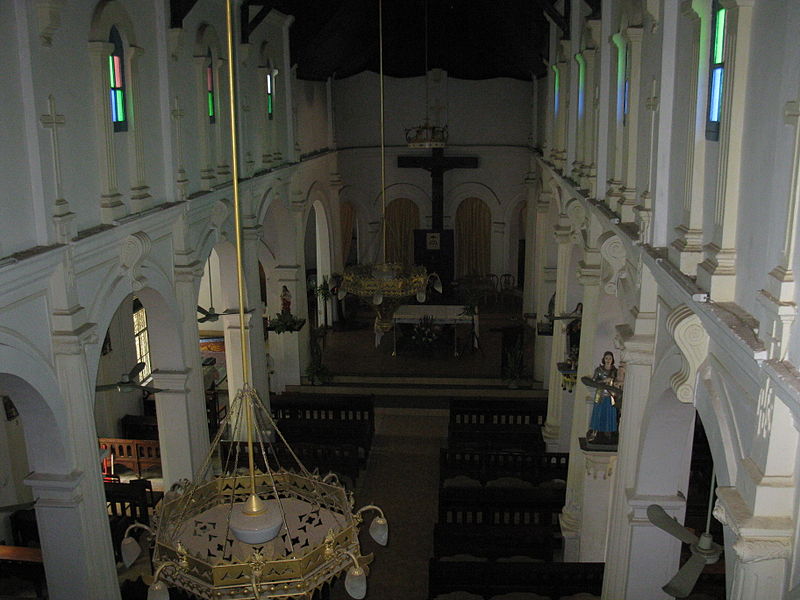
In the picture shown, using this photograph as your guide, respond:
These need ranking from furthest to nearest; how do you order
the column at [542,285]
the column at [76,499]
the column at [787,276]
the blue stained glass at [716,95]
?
the column at [542,285], the column at [76,499], the blue stained glass at [716,95], the column at [787,276]

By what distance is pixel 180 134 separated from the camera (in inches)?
484

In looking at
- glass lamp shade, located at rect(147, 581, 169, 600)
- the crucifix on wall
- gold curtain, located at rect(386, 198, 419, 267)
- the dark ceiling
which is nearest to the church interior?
glass lamp shade, located at rect(147, 581, 169, 600)

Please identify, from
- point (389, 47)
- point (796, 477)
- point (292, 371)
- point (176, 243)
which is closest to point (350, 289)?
point (176, 243)

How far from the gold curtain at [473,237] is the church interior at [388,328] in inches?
161

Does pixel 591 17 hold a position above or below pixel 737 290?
above

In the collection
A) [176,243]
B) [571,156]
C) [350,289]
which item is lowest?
[350,289]

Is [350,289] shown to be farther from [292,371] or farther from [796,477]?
[796,477]

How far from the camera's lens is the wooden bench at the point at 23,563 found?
1123 centimetres

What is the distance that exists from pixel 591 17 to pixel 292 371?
11883mm

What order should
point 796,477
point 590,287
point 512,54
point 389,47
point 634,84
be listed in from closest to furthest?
point 796,477, point 634,84, point 590,287, point 512,54, point 389,47

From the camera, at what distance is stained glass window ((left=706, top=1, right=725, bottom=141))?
5883mm

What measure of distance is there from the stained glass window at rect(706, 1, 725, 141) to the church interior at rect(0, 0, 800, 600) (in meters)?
0.04

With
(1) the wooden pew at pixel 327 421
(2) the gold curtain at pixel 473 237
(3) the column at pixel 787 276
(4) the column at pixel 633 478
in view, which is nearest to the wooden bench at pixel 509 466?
(1) the wooden pew at pixel 327 421

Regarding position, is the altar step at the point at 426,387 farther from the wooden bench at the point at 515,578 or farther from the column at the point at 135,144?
the column at the point at 135,144
